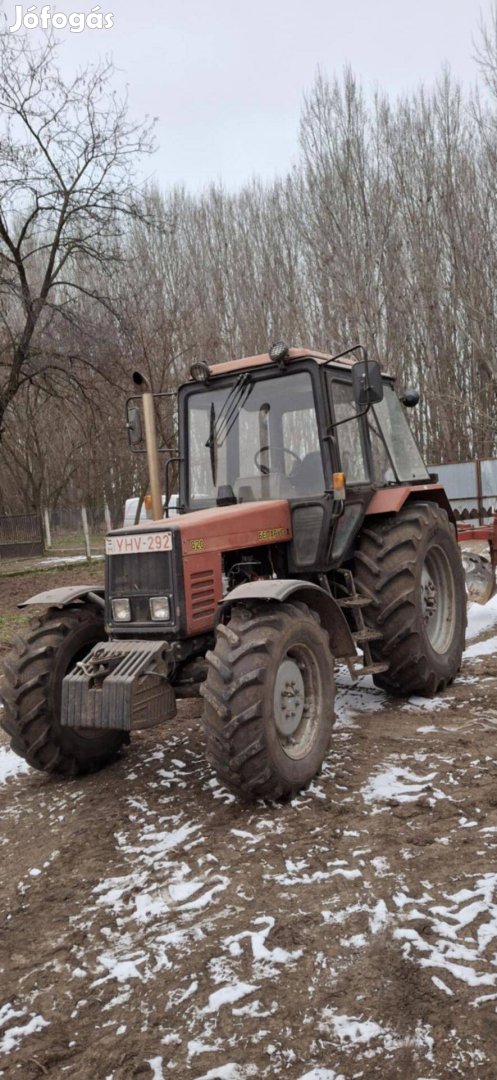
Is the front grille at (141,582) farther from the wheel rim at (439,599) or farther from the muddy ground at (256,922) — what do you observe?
the wheel rim at (439,599)

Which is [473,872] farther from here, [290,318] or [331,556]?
[290,318]

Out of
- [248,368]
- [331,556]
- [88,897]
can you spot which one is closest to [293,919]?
[88,897]

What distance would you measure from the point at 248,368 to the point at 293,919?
131 inches

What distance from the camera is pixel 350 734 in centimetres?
495

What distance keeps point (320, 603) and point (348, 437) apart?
51.3 inches

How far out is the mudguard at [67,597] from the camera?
15.3 ft

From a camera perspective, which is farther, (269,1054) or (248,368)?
(248,368)

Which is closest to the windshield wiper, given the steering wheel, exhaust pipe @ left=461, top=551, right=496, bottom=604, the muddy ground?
the steering wheel

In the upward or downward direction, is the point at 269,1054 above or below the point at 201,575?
below

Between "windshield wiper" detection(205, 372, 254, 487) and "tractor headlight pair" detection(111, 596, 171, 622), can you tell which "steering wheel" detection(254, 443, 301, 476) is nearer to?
"windshield wiper" detection(205, 372, 254, 487)

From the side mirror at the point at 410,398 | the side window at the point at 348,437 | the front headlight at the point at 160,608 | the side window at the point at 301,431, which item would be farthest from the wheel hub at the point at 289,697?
the side mirror at the point at 410,398

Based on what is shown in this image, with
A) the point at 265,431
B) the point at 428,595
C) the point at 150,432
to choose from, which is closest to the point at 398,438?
the point at 428,595

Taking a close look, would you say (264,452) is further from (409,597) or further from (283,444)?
(409,597)

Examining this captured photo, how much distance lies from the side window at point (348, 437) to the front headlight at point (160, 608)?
162 centimetres
